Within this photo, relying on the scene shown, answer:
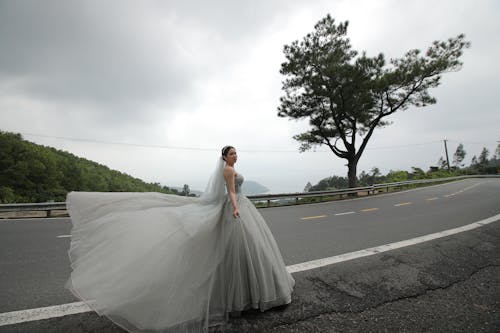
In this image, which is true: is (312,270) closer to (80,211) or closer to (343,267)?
(343,267)

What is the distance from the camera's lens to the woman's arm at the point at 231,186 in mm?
2475

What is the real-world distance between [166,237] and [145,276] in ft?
1.22

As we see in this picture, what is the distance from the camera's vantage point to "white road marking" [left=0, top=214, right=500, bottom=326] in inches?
93.4

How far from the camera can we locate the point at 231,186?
2559 mm

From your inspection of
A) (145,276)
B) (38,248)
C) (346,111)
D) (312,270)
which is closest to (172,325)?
(145,276)

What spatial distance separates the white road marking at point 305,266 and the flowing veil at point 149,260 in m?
0.66

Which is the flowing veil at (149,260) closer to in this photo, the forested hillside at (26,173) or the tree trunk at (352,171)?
the tree trunk at (352,171)

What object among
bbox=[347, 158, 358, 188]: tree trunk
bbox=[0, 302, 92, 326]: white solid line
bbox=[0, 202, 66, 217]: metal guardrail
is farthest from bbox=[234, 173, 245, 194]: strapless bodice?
bbox=[347, 158, 358, 188]: tree trunk

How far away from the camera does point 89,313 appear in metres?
2.47

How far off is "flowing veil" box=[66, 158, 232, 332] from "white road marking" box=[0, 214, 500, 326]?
661mm

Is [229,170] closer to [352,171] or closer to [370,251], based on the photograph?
[370,251]

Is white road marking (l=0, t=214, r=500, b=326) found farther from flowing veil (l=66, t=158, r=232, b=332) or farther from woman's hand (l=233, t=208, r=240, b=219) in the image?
woman's hand (l=233, t=208, r=240, b=219)

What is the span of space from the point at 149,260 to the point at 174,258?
228mm

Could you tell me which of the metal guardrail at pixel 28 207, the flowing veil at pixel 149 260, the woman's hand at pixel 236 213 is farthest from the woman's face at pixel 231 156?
the metal guardrail at pixel 28 207
